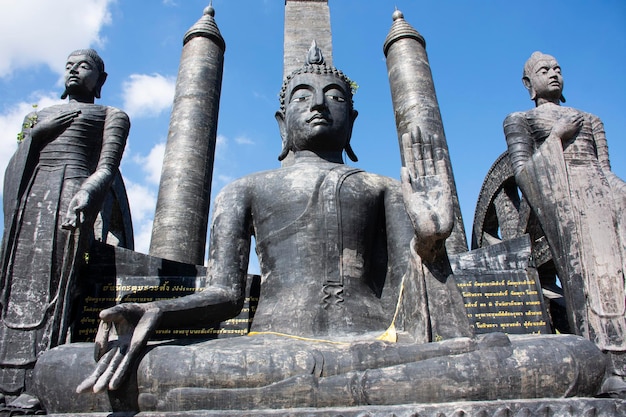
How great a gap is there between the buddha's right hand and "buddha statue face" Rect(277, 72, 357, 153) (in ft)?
7.52

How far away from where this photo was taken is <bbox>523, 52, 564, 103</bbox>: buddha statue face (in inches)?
270

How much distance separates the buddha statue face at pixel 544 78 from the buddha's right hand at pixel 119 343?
5454 mm

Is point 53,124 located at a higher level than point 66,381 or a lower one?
higher

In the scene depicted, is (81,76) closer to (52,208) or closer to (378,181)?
(52,208)

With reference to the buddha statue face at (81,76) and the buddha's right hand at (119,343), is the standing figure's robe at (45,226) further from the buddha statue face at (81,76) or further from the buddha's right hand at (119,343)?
the buddha's right hand at (119,343)

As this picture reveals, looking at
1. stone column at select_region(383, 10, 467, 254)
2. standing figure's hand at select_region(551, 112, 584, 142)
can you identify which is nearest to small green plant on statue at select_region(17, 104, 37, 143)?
standing figure's hand at select_region(551, 112, 584, 142)

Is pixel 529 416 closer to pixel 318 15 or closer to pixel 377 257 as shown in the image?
pixel 377 257

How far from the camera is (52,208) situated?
18.7 ft

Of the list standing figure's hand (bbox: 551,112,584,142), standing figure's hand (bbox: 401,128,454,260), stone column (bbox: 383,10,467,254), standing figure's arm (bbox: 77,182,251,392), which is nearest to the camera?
standing figure's arm (bbox: 77,182,251,392)

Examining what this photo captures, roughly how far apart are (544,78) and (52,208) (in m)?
5.84

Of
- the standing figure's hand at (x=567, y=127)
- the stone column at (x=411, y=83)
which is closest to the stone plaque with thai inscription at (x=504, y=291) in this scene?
the standing figure's hand at (x=567, y=127)

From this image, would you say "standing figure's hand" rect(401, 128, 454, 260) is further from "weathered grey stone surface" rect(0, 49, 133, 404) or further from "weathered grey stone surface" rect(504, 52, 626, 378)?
"weathered grey stone surface" rect(0, 49, 133, 404)

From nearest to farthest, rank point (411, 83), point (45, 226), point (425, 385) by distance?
point (425, 385) < point (45, 226) < point (411, 83)

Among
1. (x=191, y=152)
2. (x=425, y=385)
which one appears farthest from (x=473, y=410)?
(x=191, y=152)
